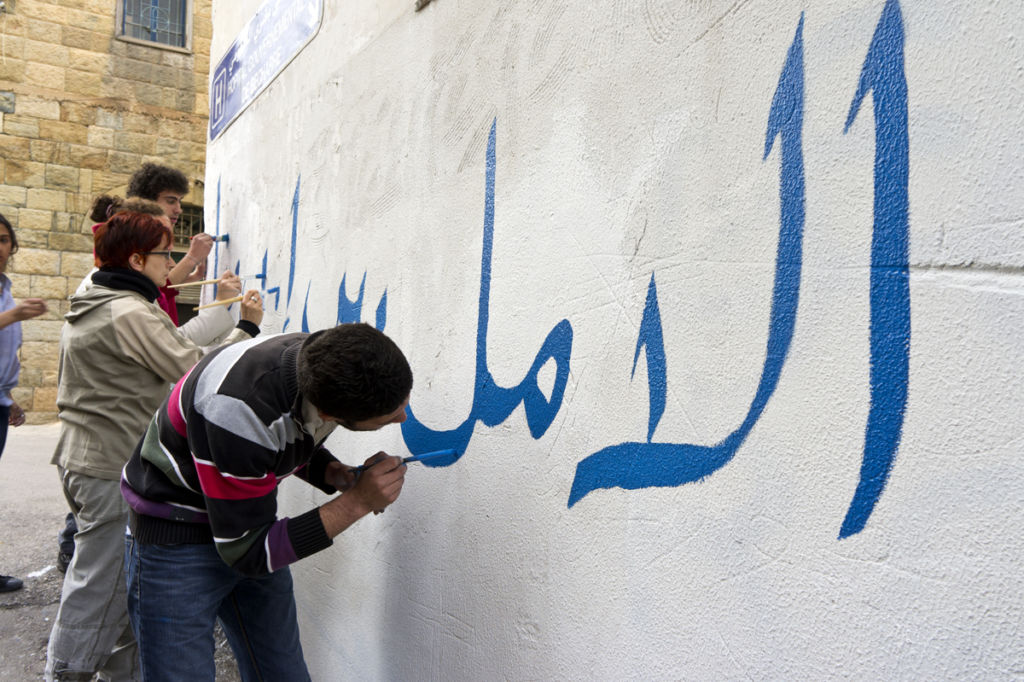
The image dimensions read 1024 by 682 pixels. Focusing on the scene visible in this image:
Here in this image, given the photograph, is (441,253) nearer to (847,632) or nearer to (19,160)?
(847,632)

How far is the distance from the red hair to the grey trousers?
2.34ft

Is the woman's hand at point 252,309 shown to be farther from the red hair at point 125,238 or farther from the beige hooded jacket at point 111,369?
the red hair at point 125,238

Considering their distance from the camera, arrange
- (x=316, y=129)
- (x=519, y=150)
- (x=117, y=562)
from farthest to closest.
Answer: (x=316, y=129) → (x=117, y=562) → (x=519, y=150)

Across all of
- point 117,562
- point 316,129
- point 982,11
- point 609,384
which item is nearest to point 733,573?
point 609,384

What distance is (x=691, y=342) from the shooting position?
1.30 metres

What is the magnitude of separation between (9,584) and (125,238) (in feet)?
7.12

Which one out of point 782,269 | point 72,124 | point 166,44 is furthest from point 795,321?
point 166,44

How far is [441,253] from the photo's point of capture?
6.79 ft

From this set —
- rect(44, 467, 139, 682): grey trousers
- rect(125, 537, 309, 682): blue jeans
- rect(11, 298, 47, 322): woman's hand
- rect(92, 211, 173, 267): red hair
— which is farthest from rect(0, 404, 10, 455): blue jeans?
rect(125, 537, 309, 682): blue jeans

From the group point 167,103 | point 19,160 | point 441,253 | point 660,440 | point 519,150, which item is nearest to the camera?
point 660,440

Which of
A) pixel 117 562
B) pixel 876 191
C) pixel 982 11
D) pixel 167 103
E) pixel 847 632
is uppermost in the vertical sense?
pixel 167 103

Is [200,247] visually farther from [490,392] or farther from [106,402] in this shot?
[490,392]

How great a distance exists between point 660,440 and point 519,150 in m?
0.80

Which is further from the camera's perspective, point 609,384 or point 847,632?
point 609,384
